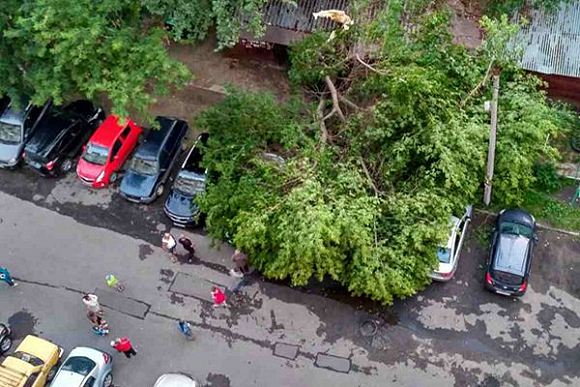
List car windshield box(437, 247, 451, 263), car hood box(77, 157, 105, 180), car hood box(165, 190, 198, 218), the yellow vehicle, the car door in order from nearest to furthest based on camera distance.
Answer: the yellow vehicle → car windshield box(437, 247, 451, 263) → car hood box(165, 190, 198, 218) → car hood box(77, 157, 105, 180) → the car door

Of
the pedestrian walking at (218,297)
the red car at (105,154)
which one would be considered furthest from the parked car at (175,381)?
the red car at (105,154)

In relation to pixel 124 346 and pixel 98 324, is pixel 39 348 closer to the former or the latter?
pixel 98 324

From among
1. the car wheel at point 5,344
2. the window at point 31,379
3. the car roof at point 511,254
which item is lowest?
the car wheel at point 5,344

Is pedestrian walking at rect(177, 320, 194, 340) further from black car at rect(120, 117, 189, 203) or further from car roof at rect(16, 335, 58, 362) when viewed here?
black car at rect(120, 117, 189, 203)

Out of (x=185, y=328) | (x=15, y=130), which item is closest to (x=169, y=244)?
(x=185, y=328)

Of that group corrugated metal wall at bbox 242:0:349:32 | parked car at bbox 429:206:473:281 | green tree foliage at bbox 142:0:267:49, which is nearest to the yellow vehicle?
green tree foliage at bbox 142:0:267:49

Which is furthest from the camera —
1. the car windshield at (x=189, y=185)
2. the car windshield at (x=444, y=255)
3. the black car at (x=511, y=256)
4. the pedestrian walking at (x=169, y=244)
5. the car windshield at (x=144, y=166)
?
the car windshield at (x=144, y=166)

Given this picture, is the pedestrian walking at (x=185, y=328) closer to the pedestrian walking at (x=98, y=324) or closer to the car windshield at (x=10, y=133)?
the pedestrian walking at (x=98, y=324)
